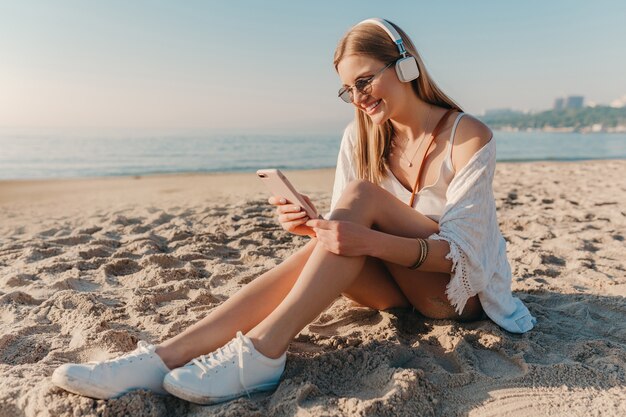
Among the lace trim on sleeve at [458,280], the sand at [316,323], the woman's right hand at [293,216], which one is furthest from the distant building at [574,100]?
the woman's right hand at [293,216]

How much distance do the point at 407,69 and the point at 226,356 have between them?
157cm

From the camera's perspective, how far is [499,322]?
2568 mm

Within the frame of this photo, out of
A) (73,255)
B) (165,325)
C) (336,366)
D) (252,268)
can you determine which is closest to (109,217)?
(73,255)

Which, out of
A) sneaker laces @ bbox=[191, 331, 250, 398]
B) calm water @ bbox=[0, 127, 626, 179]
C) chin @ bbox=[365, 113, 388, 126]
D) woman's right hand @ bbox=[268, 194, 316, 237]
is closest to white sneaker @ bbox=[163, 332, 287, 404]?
sneaker laces @ bbox=[191, 331, 250, 398]

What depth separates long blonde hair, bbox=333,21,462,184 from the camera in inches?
Answer: 98.7

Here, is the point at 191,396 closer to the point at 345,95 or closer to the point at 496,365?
the point at 496,365

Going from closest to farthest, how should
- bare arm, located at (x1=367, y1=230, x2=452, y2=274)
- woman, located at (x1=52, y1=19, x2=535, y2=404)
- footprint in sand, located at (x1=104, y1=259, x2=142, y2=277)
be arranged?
1. woman, located at (x1=52, y1=19, x2=535, y2=404)
2. bare arm, located at (x1=367, y1=230, x2=452, y2=274)
3. footprint in sand, located at (x1=104, y1=259, x2=142, y2=277)

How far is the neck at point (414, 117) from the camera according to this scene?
2.73 metres

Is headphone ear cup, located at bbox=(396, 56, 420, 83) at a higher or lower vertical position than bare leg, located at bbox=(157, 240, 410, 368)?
higher

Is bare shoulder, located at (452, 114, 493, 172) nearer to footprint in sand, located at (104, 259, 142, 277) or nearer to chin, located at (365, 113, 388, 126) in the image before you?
chin, located at (365, 113, 388, 126)

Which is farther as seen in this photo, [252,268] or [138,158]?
[138,158]

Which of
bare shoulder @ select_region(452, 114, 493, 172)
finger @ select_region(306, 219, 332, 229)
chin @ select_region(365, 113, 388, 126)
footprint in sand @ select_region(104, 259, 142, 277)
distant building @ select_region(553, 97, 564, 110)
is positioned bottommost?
footprint in sand @ select_region(104, 259, 142, 277)

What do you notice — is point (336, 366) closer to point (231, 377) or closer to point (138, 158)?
point (231, 377)

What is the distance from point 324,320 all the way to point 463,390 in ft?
3.22
